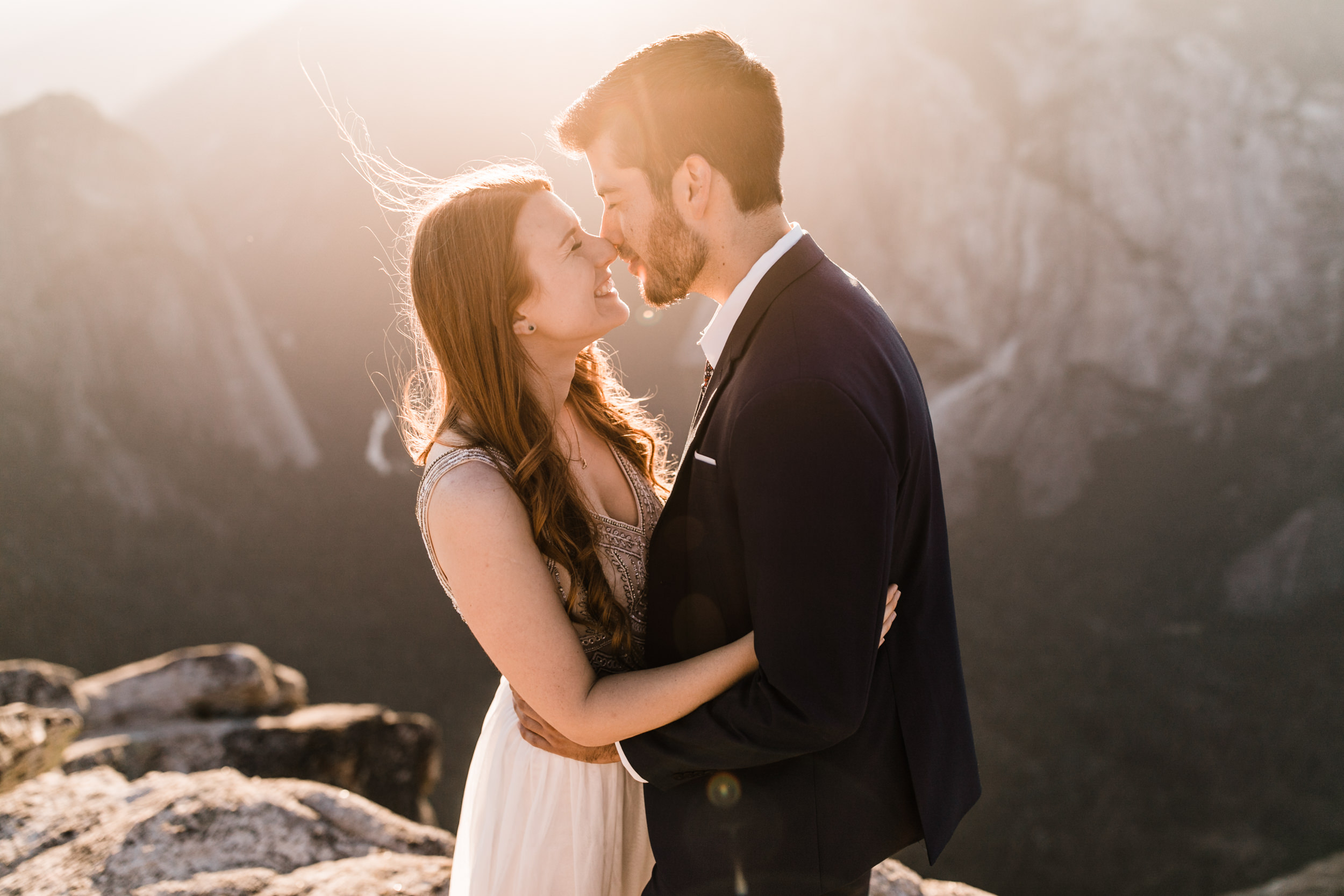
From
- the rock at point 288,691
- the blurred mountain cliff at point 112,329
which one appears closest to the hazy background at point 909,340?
the blurred mountain cliff at point 112,329

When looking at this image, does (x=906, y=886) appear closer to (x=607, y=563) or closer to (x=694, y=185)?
(x=607, y=563)

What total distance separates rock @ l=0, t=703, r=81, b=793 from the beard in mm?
2832

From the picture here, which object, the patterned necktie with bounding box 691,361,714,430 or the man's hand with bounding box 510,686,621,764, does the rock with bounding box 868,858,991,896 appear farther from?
the patterned necktie with bounding box 691,361,714,430

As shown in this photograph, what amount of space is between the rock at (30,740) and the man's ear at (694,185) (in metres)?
2.99

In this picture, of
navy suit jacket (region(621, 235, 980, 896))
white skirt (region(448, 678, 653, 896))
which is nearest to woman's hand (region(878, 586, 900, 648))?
navy suit jacket (region(621, 235, 980, 896))

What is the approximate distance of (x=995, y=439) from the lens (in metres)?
12.7

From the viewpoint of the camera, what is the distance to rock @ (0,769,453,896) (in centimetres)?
217

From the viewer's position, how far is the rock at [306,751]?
3.96 metres

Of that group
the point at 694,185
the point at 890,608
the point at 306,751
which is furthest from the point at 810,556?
the point at 306,751

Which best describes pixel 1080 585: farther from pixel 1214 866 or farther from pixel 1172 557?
pixel 1214 866

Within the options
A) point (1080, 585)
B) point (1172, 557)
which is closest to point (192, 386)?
point (1080, 585)

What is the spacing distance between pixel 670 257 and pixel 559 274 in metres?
0.26

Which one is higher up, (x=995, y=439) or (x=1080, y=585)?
(x=995, y=439)

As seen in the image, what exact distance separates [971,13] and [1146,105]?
3.39m
